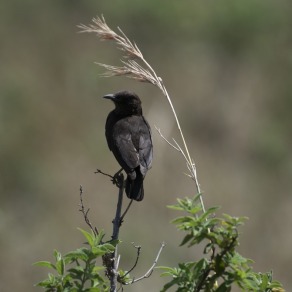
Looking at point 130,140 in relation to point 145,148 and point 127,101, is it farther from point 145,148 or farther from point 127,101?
point 127,101

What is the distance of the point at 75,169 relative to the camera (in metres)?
11.2

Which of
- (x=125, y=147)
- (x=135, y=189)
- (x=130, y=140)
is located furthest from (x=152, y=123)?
(x=135, y=189)

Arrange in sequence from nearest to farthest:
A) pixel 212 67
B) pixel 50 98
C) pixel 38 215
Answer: pixel 38 215, pixel 50 98, pixel 212 67

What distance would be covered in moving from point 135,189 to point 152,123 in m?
5.68

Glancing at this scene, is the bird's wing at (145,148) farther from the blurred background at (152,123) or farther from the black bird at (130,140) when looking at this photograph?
the blurred background at (152,123)

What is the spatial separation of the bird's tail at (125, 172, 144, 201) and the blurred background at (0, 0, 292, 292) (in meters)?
4.09

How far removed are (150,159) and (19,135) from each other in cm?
552

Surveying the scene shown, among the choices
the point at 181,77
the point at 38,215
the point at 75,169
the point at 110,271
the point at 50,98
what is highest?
the point at 181,77

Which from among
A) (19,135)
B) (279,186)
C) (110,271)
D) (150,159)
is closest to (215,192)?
(279,186)

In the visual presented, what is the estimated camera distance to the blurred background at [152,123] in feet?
34.4

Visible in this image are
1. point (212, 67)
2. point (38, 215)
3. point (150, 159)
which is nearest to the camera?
point (150, 159)

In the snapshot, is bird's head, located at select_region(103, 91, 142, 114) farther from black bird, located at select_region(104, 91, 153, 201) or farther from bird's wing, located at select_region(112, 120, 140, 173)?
bird's wing, located at select_region(112, 120, 140, 173)

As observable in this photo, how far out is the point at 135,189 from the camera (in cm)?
543

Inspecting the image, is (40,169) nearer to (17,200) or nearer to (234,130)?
(17,200)
